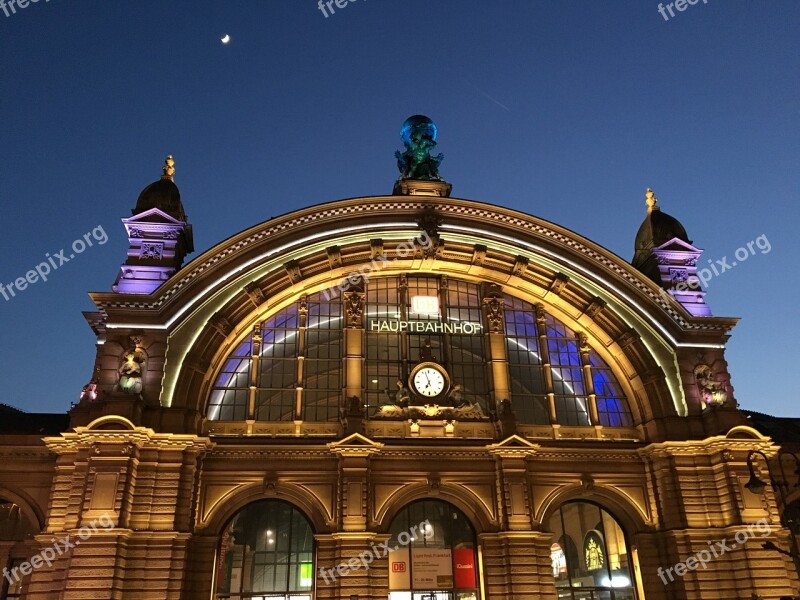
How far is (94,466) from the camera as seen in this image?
2669 cm

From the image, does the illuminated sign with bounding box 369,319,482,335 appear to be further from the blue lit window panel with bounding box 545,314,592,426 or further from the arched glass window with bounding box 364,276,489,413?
the blue lit window panel with bounding box 545,314,592,426

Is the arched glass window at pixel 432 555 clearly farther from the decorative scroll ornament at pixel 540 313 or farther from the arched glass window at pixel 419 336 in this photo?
the decorative scroll ornament at pixel 540 313

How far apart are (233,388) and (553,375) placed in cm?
1484

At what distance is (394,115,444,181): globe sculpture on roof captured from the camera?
1500 inches

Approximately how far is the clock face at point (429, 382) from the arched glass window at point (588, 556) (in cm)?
731

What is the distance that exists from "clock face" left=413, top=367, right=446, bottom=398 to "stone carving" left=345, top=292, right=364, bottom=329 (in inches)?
142

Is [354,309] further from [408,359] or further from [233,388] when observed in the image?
[233,388]

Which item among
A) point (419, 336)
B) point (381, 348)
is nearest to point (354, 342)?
point (381, 348)

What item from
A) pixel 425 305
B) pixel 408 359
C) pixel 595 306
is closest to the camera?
pixel 408 359

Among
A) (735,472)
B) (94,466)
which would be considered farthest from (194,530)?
(735,472)

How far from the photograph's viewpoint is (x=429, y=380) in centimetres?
3228

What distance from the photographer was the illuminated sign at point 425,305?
3431 centimetres

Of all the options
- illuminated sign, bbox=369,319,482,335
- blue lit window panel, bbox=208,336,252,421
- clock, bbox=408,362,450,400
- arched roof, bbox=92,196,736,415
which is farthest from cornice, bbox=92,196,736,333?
clock, bbox=408,362,450,400

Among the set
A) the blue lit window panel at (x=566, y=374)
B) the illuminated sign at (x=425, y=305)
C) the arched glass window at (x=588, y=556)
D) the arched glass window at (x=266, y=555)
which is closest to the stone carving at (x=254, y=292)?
the illuminated sign at (x=425, y=305)
